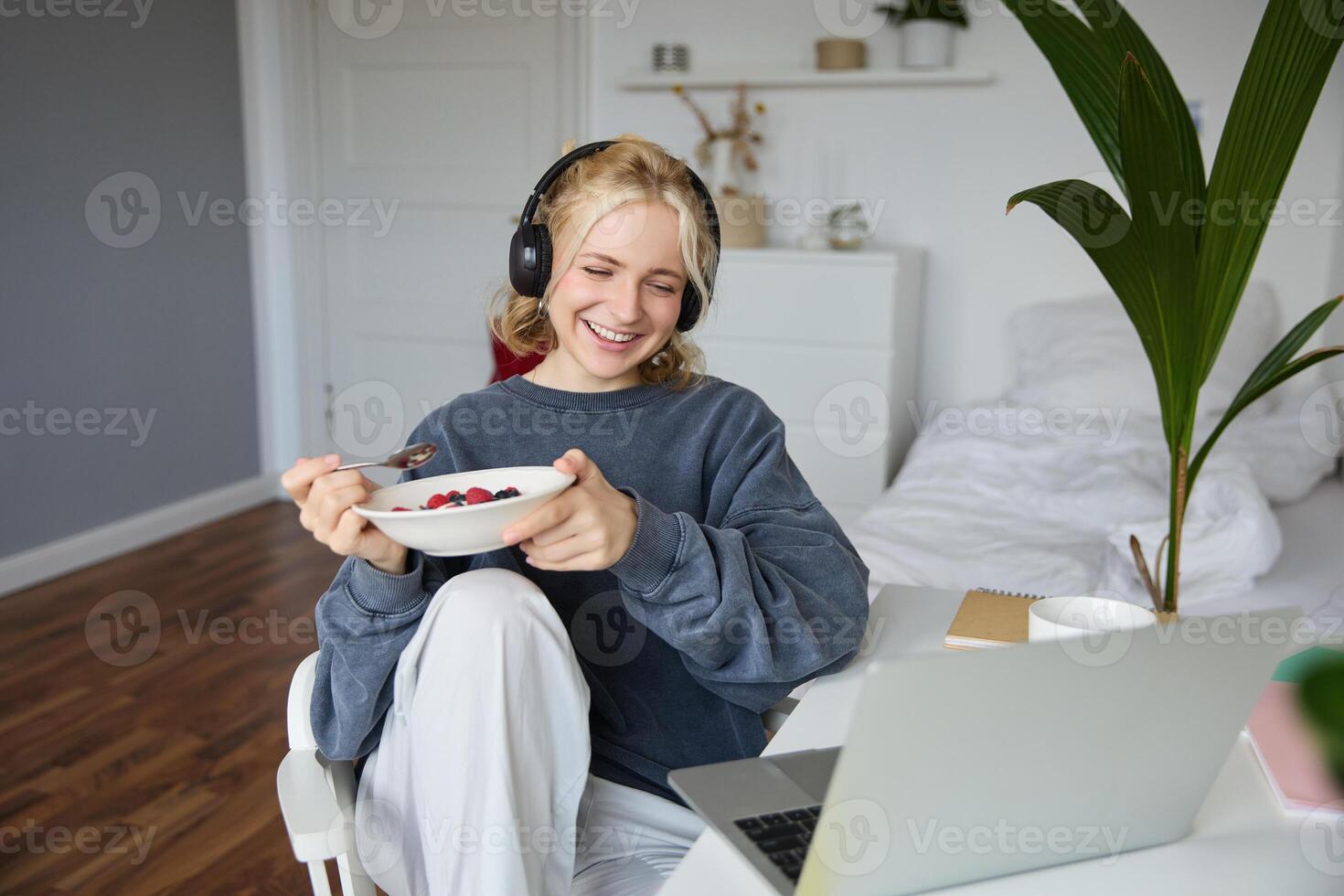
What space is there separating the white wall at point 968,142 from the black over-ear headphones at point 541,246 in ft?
6.73

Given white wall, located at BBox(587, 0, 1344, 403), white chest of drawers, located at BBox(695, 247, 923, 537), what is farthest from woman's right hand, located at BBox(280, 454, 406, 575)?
white wall, located at BBox(587, 0, 1344, 403)

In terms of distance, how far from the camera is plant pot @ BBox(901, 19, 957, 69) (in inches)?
131

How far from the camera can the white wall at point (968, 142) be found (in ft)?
10.7

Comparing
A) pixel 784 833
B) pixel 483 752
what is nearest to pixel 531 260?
pixel 483 752

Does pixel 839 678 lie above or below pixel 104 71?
below

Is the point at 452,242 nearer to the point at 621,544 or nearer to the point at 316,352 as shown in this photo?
the point at 316,352

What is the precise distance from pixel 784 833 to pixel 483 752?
0.78 feet

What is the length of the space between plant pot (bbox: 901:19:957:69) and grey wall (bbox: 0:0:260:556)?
2.19 metres

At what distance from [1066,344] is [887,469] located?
0.61m

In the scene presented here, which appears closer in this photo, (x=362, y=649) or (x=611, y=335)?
(x=362, y=649)

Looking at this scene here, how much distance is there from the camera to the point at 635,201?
1.19m

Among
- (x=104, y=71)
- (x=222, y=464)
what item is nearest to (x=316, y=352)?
(x=222, y=464)

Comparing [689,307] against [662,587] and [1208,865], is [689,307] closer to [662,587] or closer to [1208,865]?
[662,587]

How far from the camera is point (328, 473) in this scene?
0.88m
